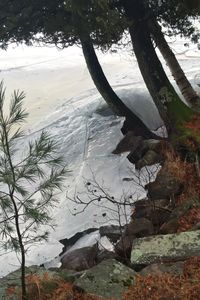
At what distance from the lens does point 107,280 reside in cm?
455

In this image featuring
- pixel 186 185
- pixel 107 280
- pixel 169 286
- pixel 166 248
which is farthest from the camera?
pixel 186 185

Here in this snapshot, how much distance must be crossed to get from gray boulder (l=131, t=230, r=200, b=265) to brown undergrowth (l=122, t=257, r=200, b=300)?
0.81ft

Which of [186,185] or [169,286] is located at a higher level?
[186,185]

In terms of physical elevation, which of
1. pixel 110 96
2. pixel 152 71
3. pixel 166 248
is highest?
pixel 152 71

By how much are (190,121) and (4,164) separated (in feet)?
17.4

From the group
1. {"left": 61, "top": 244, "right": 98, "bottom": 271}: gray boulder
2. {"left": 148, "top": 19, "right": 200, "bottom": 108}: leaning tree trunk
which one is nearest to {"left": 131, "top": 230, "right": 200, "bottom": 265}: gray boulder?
{"left": 61, "top": 244, "right": 98, "bottom": 271}: gray boulder

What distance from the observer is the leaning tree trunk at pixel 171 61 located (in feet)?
30.2

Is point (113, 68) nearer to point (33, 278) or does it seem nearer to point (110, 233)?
point (110, 233)

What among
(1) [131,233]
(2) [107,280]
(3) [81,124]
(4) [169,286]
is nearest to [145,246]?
(2) [107,280]

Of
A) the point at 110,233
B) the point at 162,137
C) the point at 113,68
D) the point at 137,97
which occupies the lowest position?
the point at 110,233

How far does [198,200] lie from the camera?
6.40m

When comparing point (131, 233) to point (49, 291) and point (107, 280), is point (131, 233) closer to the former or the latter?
point (107, 280)

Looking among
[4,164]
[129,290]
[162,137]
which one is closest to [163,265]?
[129,290]

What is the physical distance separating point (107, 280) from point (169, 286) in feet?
2.58
